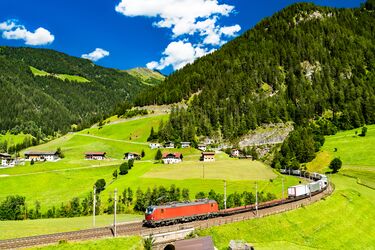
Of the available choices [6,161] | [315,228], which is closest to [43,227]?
[315,228]

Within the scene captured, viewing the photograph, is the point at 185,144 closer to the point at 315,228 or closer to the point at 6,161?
the point at 6,161

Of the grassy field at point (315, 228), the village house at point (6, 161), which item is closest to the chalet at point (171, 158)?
the village house at point (6, 161)

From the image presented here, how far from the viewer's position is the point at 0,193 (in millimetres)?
114625

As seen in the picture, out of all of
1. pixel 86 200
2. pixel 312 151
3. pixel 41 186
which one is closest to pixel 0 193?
pixel 41 186

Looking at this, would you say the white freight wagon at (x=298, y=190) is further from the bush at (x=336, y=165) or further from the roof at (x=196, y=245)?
the roof at (x=196, y=245)

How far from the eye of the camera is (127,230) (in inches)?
2019

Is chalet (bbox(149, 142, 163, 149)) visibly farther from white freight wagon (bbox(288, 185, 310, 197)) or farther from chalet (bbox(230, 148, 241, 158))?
white freight wagon (bbox(288, 185, 310, 197))

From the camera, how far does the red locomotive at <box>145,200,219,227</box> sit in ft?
184

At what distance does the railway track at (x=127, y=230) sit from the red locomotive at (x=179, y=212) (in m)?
2.10

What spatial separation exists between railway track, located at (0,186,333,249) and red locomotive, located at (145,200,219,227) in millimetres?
2097

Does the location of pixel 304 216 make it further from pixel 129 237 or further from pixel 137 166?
pixel 137 166

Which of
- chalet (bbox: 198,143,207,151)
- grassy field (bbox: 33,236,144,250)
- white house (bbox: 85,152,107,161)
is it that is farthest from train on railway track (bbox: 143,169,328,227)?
white house (bbox: 85,152,107,161)

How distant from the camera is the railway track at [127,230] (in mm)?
41281

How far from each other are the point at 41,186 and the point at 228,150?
9434cm
